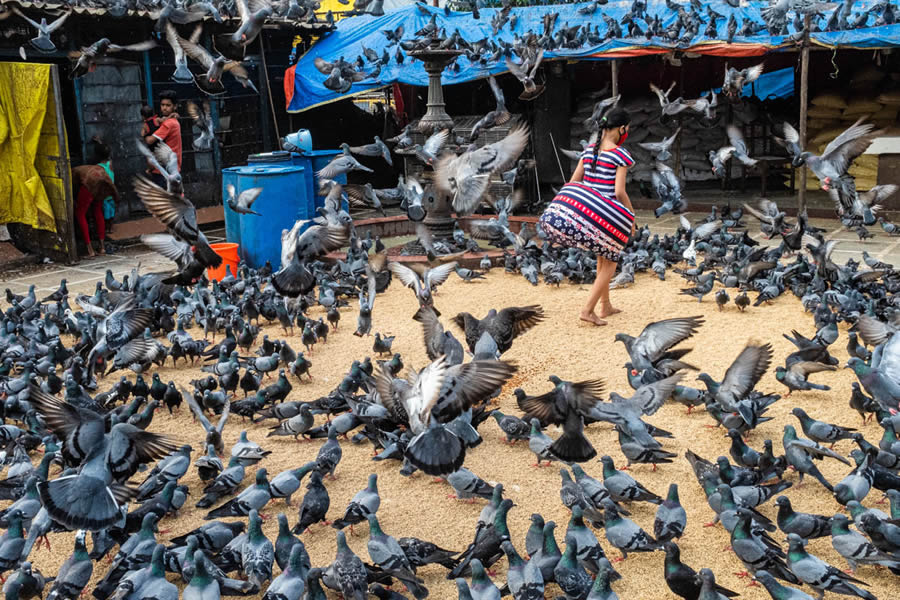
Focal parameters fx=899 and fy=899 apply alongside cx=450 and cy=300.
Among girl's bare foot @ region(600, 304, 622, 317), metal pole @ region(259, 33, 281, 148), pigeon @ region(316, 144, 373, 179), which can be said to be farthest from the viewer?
metal pole @ region(259, 33, 281, 148)

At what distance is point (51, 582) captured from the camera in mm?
4121

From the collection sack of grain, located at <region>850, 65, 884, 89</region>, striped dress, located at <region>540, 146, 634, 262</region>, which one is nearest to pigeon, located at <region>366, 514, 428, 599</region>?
striped dress, located at <region>540, 146, 634, 262</region>

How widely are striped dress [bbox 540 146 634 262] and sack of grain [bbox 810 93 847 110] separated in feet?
31.9

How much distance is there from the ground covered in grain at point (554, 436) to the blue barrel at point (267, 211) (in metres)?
1.96

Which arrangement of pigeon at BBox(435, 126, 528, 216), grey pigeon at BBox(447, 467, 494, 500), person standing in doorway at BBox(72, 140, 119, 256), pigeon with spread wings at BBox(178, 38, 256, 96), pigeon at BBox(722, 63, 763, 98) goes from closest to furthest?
grey pigeon at BBox(447, 467, 494, 500) < pigeon at BBox(435, 126, 528, 216) < pigeon with spread wings at BBox(178, 38, 256, 96) < person standing in doorway at BBox(72, 140, 119, 256) < pigeon at BBox(722, 63, 763, 98)

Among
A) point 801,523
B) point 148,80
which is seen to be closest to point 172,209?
point 801,523

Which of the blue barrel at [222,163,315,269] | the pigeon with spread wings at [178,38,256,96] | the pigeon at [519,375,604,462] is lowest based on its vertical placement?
the pigeon at [519,375,604,462]

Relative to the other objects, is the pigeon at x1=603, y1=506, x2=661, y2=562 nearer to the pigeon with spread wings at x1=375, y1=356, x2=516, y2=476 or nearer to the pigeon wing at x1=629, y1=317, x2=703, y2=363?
the pigeon with spread wings at x1=375, y1=356, x2=516, y2=476

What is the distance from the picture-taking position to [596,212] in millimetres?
7219

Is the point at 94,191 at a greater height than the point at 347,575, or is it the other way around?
the point at 94,191

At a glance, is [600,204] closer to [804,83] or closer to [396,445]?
[396,445]

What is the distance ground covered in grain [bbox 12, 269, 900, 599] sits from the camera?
167 inches

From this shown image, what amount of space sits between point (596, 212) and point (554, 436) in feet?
7.69

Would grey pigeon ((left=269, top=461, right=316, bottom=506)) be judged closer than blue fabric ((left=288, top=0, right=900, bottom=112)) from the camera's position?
Yes
